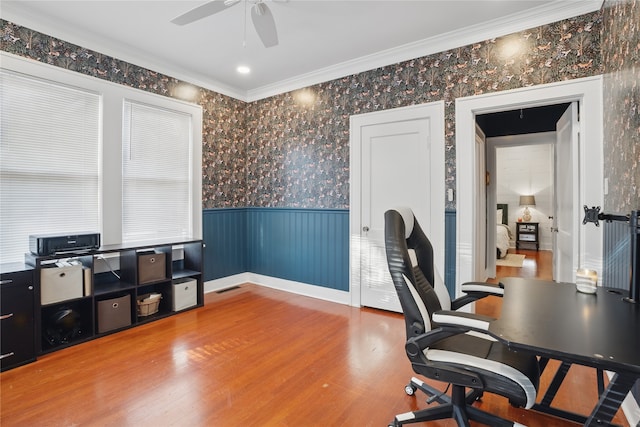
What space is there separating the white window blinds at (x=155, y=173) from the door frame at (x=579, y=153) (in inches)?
121

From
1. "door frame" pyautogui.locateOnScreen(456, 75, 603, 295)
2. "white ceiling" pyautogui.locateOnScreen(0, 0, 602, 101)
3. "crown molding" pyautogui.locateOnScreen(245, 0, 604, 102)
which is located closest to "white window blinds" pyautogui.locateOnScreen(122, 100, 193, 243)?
"white ceiling" pyautogui.locateOnScreen(0, 0, 602, 101)

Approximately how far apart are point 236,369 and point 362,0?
2.91 m

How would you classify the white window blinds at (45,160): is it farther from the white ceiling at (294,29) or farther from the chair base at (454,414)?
the chair base at (454,414)

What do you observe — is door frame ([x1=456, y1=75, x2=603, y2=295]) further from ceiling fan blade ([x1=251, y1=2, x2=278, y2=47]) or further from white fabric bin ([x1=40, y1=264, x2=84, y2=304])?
white fabric bin ([x1=40, y1=264, x2=84, y2=304])

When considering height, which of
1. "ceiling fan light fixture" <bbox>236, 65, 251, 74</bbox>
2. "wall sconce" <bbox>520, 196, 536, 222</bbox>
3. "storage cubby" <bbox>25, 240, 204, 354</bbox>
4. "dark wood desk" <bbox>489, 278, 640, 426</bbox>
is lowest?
"storage cubby" <bbox>25, 240, 204, 354</bbox>

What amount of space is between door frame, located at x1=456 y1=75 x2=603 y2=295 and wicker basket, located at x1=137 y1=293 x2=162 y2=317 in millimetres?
2997

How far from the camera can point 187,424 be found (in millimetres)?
1758

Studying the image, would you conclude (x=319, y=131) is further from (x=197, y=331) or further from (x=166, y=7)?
(x=197, y=331)

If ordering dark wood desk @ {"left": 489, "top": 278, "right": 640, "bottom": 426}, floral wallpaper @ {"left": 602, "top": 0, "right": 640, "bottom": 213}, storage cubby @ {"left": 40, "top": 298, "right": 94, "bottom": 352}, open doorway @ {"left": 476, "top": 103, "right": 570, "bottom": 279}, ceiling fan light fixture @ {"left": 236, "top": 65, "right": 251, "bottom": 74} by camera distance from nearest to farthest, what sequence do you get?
dark wood desk @ {"left": 489, "top": 278, "right": 640, "bottom": 426}, floral wallpaper @ {"left": 602, "top": 0, "right": 640, "bottom": 213}, storage cubby @ {"left": 40, "top": 298, "right": 94, "bottom": 352}, ceiling fan light fixture @ {"left": 236, "top": 65, "right": 251, "bottom": 74}, open doorway @ {"left": 476, "top": 103, "right": 570, "bottom": 279}

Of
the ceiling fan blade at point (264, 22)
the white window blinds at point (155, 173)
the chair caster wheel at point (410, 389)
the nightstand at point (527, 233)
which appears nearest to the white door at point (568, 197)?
the chair caster wheel at point (410, 389)

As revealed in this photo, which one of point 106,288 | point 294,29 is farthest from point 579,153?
point 106,288

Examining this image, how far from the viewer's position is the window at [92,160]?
2701mm

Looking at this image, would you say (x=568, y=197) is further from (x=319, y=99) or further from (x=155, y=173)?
(x=155, y=173)

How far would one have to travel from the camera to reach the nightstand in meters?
7.78
